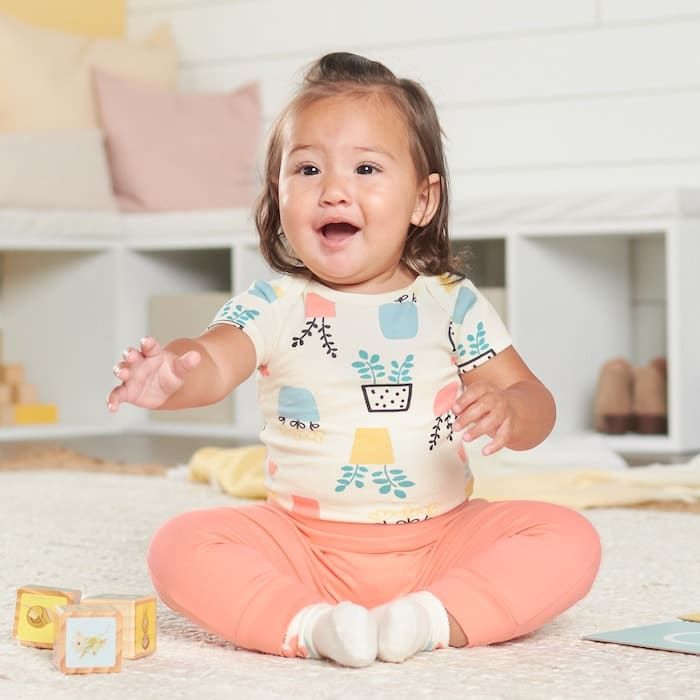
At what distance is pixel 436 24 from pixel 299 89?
2439 millimetres

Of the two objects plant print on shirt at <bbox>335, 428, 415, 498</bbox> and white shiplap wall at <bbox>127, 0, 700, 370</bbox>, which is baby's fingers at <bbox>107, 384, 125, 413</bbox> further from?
white shiplap wall at <bbox>127, 0, 700, 370</bbox>

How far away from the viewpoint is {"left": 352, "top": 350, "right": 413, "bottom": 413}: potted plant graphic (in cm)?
111

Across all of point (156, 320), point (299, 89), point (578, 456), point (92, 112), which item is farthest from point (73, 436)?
point (299, 89)

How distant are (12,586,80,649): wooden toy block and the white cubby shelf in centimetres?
182

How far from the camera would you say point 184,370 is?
95 cm

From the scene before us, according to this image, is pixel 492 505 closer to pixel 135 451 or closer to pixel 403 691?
pixel 403 691

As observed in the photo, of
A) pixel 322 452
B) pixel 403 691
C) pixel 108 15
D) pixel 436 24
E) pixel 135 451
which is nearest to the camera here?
pixel 403 691

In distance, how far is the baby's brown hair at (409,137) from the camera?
1.16 m

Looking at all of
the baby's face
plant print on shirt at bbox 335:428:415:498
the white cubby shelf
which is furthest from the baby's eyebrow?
the white cubby shelf

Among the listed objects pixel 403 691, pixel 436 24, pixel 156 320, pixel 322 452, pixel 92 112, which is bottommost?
pixel 403 691

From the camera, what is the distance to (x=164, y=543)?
105 centimetres

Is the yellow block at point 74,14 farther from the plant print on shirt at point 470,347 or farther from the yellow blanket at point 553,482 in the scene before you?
the plant print on shirt at point 470,347

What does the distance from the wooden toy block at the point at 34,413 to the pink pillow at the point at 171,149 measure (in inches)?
22.3

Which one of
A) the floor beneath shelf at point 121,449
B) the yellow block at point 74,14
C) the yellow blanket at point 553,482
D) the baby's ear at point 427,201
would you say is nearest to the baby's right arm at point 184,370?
the baby's ear at point 427,201
